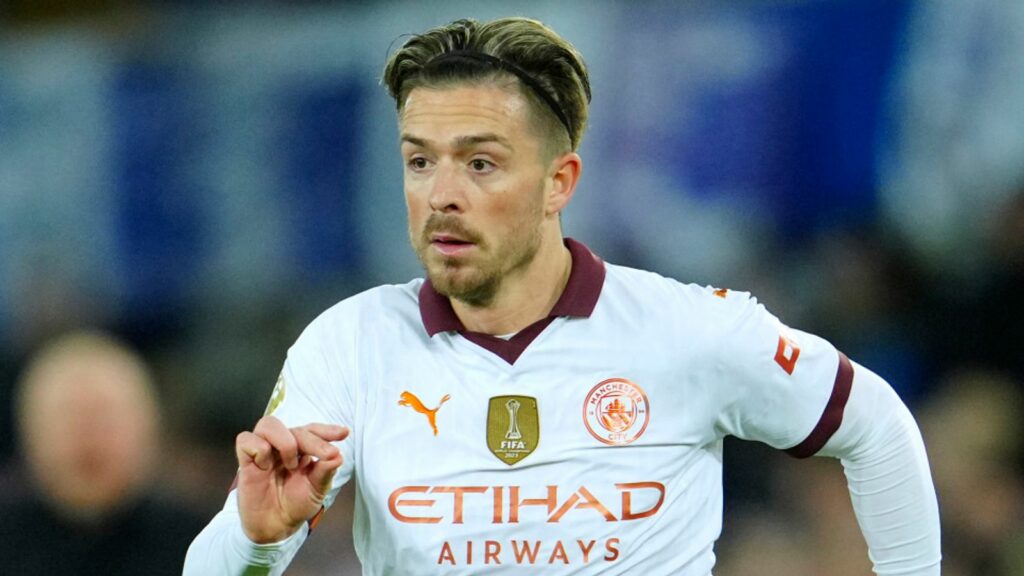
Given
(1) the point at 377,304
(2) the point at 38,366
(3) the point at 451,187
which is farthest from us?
(2) the point at 38,366

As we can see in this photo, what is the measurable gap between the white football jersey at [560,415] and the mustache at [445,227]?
224 millimetres

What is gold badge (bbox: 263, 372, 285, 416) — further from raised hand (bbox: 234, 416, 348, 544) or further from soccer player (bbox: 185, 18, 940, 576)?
raised hand (bbox: 234, 416, 348, 544)

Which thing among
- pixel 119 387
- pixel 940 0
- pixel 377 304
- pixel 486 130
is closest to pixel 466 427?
pixel 377 304

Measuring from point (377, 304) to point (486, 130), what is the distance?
1.60 feet

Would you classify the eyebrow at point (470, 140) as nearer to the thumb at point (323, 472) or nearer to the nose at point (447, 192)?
the nose at point (447, 192)

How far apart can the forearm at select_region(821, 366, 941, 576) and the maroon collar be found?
0.64 metres

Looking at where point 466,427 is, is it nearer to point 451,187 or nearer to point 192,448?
point 451,187

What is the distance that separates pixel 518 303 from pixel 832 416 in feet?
2.43

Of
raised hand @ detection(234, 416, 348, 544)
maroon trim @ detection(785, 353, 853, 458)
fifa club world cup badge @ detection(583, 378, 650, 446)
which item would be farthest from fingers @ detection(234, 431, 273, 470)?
maroon trim @ detection(785, 353, 853, 458)

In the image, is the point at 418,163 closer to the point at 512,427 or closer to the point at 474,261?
the point at 474,261

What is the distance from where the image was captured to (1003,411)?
5.24 meters

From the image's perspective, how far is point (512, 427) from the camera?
10.1 feet

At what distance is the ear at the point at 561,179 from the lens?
10.7ft

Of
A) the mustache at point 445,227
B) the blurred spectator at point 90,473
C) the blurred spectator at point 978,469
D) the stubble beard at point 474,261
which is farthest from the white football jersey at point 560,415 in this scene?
the blurred spectator at point 978,469
